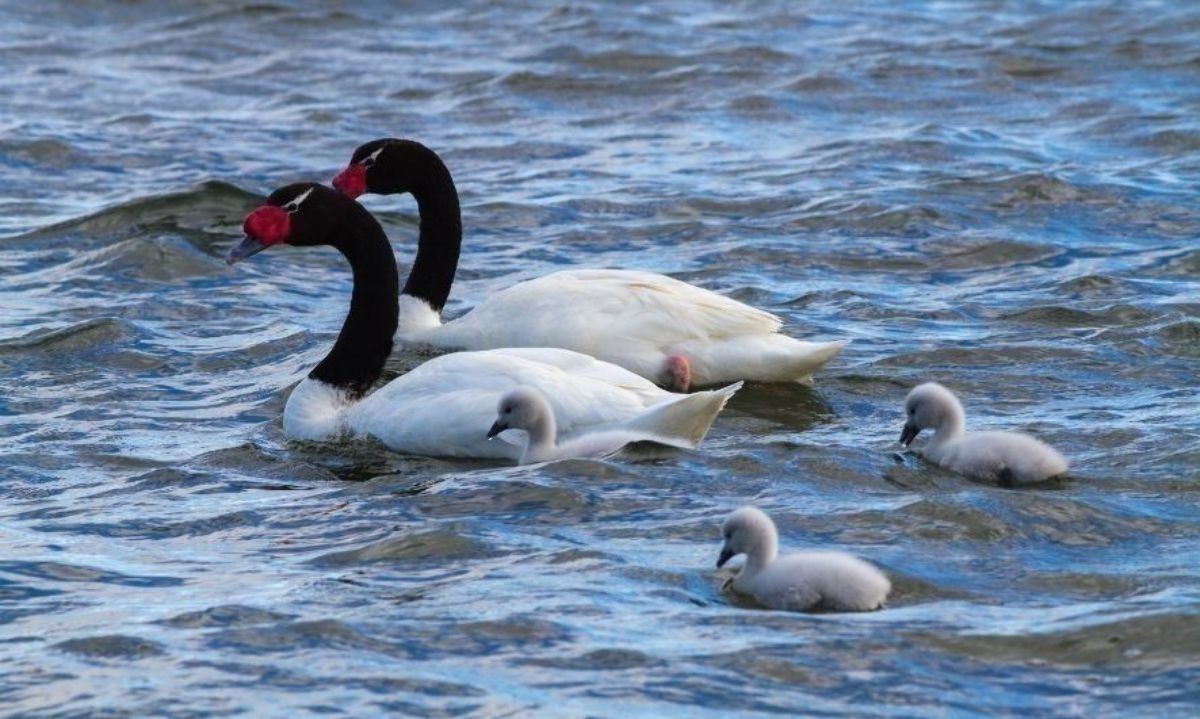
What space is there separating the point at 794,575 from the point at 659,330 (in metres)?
3.41

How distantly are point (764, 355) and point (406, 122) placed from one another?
28.1ft

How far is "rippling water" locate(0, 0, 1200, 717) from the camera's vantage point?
7004mm

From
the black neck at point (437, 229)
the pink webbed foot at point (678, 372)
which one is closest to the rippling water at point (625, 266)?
the pink webbed foot at point (678, 372)

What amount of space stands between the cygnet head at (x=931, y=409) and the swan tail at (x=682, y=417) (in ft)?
2.44

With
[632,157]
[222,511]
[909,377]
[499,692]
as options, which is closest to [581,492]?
[222,511]

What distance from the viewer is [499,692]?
22.1 feet

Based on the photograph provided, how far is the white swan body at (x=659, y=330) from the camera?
10516 millimetres

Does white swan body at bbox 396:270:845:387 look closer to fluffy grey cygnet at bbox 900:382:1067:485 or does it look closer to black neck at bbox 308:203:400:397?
black neck at bbox 308:203:400:397

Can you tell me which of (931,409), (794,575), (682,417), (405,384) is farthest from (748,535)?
(405,384)

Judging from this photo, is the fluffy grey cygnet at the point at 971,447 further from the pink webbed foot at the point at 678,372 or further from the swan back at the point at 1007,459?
the pink webbed foot at the point at 678,372

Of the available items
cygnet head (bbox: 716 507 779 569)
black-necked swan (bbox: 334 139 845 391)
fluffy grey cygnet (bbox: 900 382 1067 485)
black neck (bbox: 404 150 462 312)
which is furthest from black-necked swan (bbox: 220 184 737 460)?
black neck (bbox: 404 150 462 312)

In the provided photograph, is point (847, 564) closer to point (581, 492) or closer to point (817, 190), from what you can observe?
point (581, 492)

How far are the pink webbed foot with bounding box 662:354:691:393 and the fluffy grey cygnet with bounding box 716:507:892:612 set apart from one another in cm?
286

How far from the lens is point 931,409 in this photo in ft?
30.2
